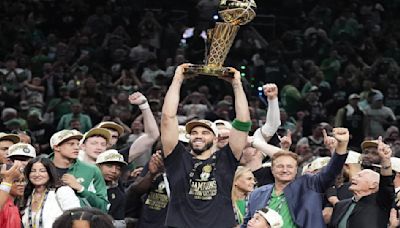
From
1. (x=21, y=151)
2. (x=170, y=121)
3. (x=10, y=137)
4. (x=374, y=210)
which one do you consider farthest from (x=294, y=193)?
(x=10, y=137)

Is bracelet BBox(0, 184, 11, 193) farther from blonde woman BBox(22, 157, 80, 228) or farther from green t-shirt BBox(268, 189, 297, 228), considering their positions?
green t-shirt BBox(268, 189, 297, 228)

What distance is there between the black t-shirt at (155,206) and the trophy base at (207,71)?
1.56 meters

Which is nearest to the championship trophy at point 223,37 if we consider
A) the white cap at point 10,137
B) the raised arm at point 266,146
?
the raised arm at point 266,146

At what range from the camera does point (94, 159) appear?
36.2 feet

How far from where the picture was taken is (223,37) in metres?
9.59

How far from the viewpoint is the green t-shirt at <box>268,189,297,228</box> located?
9.73m

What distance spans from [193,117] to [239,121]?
714 centimetres

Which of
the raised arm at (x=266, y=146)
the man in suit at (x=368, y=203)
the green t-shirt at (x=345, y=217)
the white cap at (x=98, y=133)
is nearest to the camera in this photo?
the man in suit at (x=368, y=203)

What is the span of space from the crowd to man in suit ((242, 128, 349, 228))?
0.04 feet

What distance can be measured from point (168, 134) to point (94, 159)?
169 cm

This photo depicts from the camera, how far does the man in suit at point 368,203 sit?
9.82m

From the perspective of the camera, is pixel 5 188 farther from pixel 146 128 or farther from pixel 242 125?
pixel 146 128

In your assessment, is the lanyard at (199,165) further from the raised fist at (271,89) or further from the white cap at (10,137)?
the white cap at (10,137)

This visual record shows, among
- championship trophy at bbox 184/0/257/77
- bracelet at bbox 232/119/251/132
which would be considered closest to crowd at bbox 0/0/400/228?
bracelet at bbox 232/119/251/132
